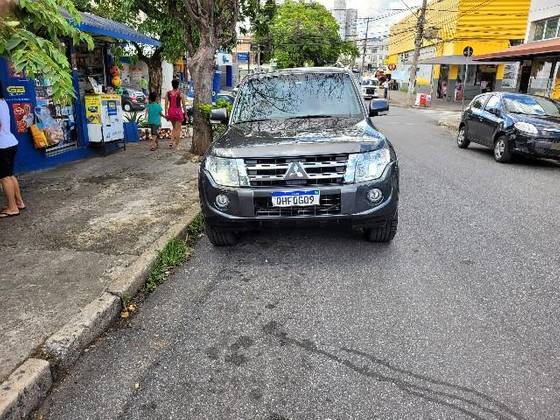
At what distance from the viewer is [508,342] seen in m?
3.22

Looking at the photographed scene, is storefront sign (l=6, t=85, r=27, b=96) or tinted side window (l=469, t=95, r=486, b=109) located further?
tinted side window (l=469, t=95, r=486, b=109)

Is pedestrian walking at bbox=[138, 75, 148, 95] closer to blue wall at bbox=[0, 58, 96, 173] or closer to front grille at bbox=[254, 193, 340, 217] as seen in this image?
blue wall at bbox=[0, 58, 96, 173]

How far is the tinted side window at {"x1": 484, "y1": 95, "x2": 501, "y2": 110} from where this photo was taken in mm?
11217

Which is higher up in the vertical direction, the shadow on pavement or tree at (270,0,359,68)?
tree at (270,0,359,68)

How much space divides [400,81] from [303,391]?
56.3 meters

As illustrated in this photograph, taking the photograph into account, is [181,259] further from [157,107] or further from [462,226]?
[157,107]

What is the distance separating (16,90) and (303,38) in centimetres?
4016

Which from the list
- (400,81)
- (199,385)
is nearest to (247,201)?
(199,385)

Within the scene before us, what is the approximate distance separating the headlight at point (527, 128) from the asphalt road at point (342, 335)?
5069 mm

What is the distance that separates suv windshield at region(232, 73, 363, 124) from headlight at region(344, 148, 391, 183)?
45.8 inches

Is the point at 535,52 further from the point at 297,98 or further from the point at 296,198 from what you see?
the point at 296,198

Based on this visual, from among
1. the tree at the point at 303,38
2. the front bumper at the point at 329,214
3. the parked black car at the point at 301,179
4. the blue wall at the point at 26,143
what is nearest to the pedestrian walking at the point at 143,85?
the blue wall at the point at 26,143

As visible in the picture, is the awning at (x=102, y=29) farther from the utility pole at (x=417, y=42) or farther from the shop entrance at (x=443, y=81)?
the shop entrance at (x=443, y=81)

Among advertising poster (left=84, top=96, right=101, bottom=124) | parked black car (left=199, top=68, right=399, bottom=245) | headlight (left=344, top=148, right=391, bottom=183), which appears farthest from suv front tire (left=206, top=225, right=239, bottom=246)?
advertising poster (left=84, top=96, right=101, bottom=124)
